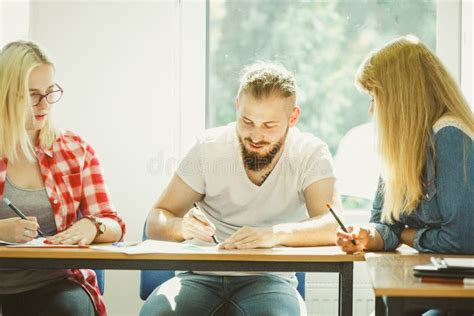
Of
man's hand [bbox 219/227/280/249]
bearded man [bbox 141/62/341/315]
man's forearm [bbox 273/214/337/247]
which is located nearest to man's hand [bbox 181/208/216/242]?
bearded man [bbox 141/62/341/315]

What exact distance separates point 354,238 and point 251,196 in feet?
1.87

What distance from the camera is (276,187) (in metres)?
2.97

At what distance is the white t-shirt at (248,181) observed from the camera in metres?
2.97

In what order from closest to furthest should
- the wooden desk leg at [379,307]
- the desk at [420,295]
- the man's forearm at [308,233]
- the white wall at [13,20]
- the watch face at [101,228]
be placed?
1. the desk at [420,295]
2. the wooden desk leg at [379,307]
3. the man's forearm at [308,233]
4. the watch face at [101,228]
5. the white wall at [13,20]

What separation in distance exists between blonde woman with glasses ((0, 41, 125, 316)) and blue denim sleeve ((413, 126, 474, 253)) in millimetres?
1155

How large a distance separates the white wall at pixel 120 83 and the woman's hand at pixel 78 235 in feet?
3.65

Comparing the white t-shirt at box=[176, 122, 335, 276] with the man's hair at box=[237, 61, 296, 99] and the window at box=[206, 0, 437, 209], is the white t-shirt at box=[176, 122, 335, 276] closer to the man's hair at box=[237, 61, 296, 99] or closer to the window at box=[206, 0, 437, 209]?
the man's hair at box=[237, 61, 296, 99]

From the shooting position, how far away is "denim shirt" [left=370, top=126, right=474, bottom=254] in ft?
7.98

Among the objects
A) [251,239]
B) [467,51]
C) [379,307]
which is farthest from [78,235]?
[467,51]

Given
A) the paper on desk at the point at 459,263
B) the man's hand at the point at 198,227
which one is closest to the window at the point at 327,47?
the man's hand at the point at 198,227

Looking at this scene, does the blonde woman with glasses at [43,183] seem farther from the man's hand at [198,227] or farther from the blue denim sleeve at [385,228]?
the blue denim sleeve at [385,228]

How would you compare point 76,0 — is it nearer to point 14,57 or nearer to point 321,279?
point 14,57

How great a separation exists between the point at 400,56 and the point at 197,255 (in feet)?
3.13

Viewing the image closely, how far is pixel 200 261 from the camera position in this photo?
2465 mm
